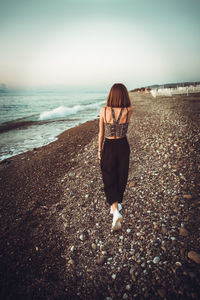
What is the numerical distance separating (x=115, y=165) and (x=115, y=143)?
554 millimetres

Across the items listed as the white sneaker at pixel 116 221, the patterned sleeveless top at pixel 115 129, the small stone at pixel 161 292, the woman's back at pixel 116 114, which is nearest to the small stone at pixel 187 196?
the white sneaker at pixel 116 221

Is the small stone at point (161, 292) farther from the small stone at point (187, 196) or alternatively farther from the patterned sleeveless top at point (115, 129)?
the patterned sleeveless top at point (115, 129)

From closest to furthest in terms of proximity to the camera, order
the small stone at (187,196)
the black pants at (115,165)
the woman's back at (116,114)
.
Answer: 1. the woman's back at (116,114)
2. the black pants at (115,165)
3. the small stone at (187,196)

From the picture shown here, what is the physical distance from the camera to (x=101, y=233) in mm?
3514

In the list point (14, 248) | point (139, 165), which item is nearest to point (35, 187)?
point (14, 248)

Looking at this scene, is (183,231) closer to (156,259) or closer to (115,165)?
(156,259)

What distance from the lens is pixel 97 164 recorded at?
20.4 feet

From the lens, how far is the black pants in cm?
335

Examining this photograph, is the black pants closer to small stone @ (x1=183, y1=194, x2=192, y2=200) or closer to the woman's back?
the woman's back

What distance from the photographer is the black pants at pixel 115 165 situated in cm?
335

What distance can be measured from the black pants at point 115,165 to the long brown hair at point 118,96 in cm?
78

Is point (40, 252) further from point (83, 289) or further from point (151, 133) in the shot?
point (151, 133)

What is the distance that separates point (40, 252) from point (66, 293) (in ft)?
3.43

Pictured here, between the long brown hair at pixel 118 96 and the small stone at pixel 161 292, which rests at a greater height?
the long brown hair at pixel 118 96
